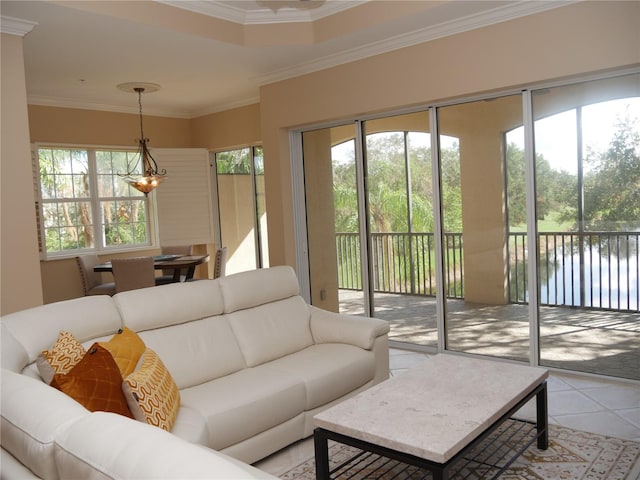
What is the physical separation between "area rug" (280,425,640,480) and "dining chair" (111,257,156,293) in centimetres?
304

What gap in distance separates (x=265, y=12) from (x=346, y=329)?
267 cm

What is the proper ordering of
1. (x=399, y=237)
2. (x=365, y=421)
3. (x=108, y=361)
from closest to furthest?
1. (x=108, y=361)
2. (x=365, y=421)
3. (x=399, y=237)

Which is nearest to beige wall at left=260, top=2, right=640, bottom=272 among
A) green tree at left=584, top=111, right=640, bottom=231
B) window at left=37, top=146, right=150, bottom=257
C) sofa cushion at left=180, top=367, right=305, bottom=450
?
green tree at left=584, top=111, right=640, bottom=231

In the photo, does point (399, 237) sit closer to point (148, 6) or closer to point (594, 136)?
point (594, 136)

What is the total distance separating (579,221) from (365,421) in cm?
249

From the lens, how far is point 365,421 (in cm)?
234

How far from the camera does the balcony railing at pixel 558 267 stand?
148 inches

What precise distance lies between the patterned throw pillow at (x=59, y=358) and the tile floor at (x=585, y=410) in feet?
3.79

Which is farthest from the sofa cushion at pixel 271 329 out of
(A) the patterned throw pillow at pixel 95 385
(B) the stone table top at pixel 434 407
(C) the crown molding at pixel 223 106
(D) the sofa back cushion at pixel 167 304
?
(C) the crown molding at pixel 223 106

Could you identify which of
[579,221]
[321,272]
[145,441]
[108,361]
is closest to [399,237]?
[321,272]

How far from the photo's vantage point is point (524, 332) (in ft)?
14.0

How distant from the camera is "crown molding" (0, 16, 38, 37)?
348 cm

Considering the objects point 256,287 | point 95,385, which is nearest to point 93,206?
point 256,287

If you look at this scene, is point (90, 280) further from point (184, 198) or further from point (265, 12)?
point (265, 12)
